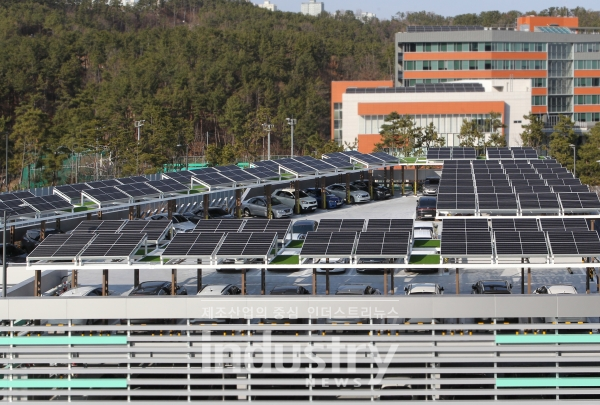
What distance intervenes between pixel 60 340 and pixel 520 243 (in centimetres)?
1103

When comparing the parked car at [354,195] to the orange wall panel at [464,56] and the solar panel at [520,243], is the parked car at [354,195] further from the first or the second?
the orange wall panel at [464,56]

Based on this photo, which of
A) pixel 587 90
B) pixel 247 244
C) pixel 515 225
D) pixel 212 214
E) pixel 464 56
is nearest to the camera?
pixel 247 244

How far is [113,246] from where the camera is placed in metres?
22.1

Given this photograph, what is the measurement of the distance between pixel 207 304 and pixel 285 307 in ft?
5.35

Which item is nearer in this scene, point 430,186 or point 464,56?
point 430,186

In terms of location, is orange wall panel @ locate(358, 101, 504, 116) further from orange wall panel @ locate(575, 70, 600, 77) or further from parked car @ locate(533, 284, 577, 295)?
parked car @ locate(533, 284, 577, 295)

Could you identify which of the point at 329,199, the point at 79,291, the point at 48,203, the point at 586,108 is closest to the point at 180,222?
the point at 48,203

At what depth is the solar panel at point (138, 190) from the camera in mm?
36438

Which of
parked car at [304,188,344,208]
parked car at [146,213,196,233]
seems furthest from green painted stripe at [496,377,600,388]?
parked car at [304,188,344,208]

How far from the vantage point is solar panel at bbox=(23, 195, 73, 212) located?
107 ft

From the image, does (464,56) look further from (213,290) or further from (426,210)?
(213,290)

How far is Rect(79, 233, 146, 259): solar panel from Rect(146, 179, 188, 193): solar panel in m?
14.8
